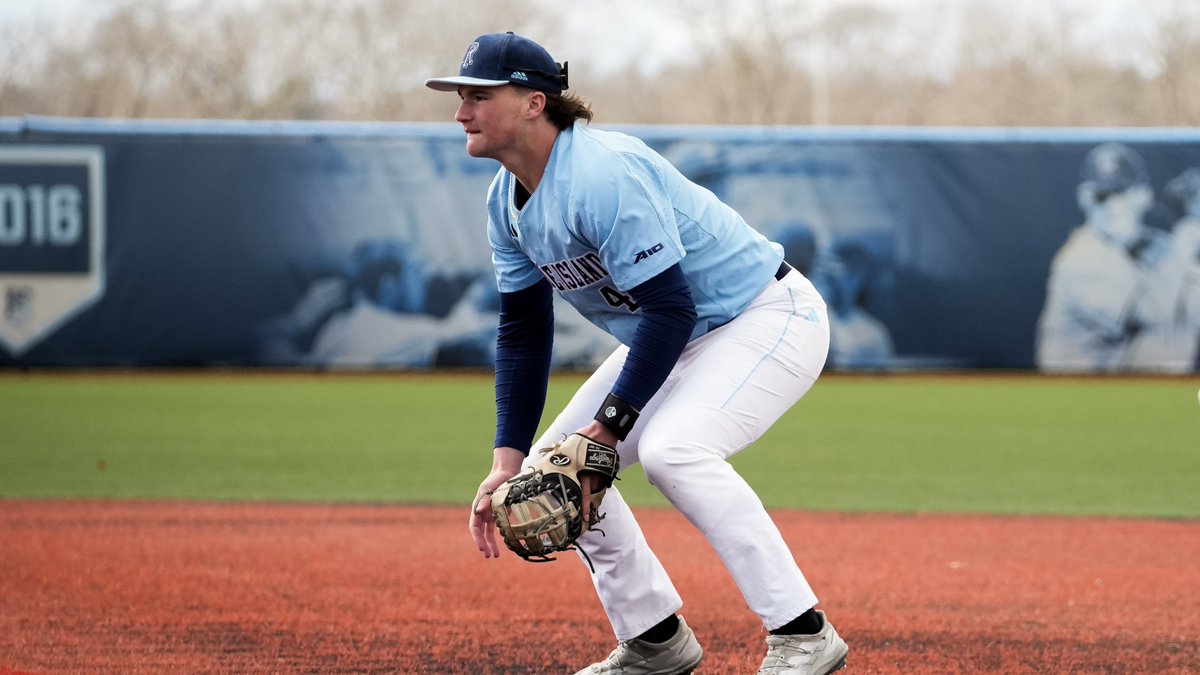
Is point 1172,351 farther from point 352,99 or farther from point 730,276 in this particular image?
point 352,99

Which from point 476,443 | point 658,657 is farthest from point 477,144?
point 476,443

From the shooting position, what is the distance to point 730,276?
3561 mm

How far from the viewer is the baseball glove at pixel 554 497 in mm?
3252

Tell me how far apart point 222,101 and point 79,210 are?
1133 inches

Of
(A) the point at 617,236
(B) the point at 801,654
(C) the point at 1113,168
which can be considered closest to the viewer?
(A) the point at 617,236

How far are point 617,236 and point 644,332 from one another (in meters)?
0.22

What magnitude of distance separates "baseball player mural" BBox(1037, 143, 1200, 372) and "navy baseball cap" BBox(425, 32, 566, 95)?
12607 millimetres

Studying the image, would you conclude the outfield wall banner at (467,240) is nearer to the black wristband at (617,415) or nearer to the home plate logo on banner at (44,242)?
the home plate logo on banner at (44,242)

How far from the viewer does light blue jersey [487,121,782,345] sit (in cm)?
324

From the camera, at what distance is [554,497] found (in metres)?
3.26

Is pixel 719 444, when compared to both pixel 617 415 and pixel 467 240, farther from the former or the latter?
pixel 467 240

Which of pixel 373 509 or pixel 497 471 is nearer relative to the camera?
pixel 497 471

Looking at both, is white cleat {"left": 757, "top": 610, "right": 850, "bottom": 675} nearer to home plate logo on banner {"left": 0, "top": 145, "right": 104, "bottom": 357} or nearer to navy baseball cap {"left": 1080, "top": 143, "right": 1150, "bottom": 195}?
home plate logo on banner {"left": 0, "top": 145, "right": 104, "bottom": 357}

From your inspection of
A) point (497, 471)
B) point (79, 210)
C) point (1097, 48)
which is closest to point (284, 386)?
point (79, 210)
